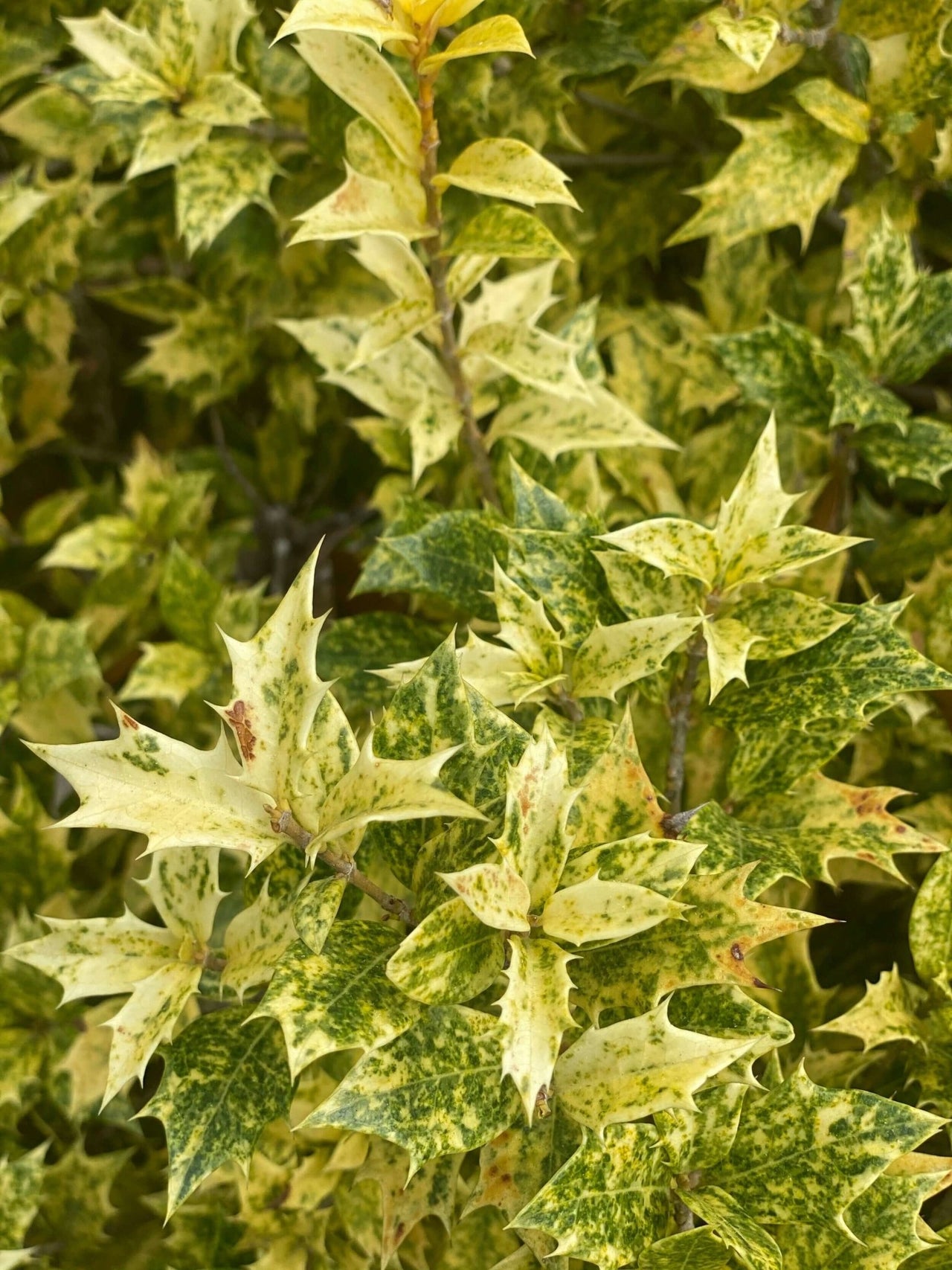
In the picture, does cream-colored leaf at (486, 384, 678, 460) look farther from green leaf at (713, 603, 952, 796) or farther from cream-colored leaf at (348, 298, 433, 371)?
green leaf at (713, 603, 952, 796)

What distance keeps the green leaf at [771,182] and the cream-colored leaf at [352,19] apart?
1.53 ft

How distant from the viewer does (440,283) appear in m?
1.12

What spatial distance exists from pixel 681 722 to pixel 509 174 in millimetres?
484

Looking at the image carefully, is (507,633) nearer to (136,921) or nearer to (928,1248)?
(136,921)

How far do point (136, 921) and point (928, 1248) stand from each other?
2.14 feet

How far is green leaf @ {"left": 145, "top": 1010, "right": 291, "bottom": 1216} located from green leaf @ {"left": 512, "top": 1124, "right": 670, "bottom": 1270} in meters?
0.23

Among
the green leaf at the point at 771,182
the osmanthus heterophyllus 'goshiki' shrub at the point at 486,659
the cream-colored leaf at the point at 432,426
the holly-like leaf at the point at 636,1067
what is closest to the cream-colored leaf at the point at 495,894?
the osmanthus heterophyllus 'goshiki' shrub at the point at 486,659

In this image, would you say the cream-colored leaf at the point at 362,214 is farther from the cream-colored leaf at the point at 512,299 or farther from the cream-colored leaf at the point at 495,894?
the cream-colored leaf at the point at 495,894

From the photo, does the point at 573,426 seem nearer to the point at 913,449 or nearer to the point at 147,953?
the point at 913,449

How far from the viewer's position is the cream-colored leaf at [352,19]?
821 mm

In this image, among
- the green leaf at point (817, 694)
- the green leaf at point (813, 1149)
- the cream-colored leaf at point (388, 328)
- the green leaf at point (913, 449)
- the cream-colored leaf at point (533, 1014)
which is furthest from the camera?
the green leaf at point (913, 449)

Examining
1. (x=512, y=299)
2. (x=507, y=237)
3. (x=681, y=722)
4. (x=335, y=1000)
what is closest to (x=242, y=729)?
(x=335, y=1000)

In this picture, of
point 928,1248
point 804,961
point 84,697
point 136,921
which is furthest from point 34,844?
point 928,1248

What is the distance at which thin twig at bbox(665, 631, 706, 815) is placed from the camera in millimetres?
996
